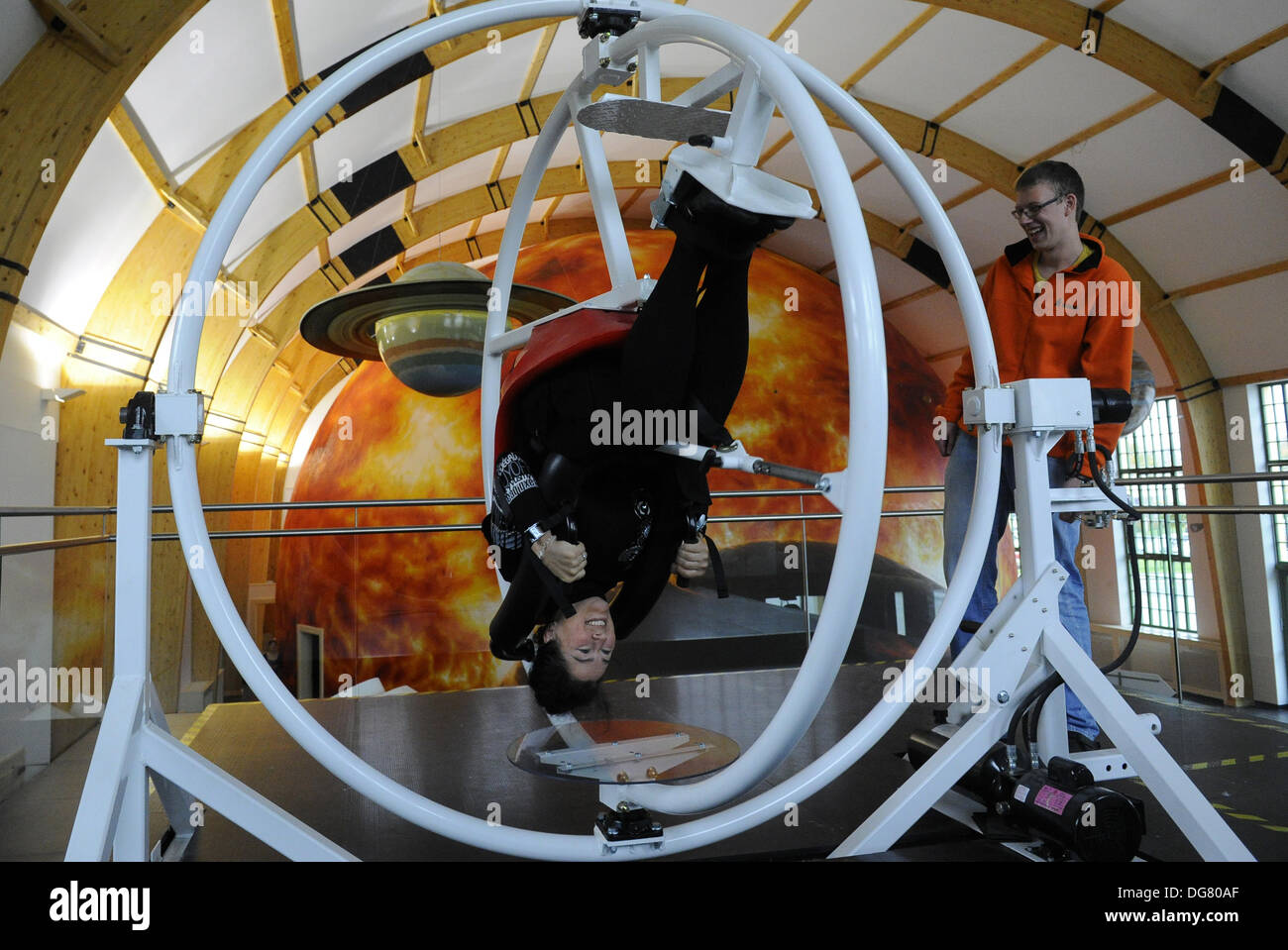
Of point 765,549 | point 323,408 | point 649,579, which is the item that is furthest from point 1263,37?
point 323,408

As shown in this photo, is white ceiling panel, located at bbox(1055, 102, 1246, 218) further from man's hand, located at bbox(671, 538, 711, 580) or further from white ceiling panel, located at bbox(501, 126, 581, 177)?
man's hand, located at bbox(671, 538, 711, 580)

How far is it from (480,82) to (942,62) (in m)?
3.82

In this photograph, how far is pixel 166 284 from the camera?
6.07 m

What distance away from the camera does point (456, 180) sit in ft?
30.0

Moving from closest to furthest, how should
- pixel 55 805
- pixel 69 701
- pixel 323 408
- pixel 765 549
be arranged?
pixel 55 805 < pixel 69 701 < pixel 765 549 < pixel 323 408

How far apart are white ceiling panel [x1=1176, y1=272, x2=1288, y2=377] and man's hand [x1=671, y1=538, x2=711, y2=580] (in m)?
8.37

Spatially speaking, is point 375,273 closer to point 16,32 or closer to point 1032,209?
point 16,32

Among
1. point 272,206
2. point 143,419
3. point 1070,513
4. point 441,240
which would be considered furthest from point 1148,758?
point 441,240

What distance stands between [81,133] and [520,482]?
124 inches

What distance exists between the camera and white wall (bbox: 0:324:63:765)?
9.05 feet

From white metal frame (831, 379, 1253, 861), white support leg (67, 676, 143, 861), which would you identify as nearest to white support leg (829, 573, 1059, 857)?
white metal frame (831, 379, 1253, 861)

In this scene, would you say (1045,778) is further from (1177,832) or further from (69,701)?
(69,701)

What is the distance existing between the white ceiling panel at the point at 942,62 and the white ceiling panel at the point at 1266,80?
145 centimetres

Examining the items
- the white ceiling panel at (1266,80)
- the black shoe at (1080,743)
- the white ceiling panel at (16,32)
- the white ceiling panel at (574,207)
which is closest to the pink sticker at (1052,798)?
the black shoe at (1080,743)
